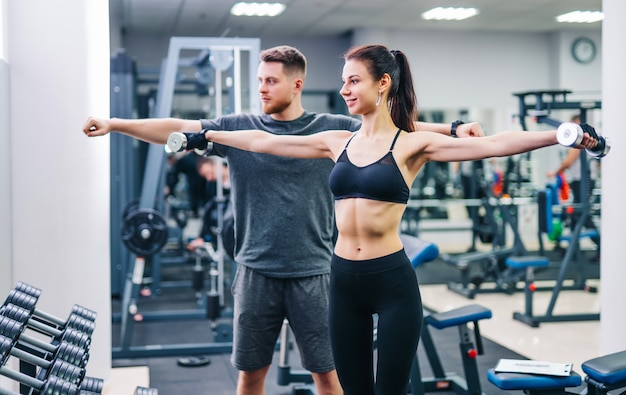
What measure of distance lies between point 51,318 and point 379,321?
3.33ft

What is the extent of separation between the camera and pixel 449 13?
892cm

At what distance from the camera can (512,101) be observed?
10.3 m

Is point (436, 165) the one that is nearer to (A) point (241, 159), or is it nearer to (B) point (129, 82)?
(B) point (129, 82)

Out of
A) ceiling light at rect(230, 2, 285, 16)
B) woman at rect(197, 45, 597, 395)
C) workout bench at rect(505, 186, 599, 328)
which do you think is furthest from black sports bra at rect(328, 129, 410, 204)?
ceiling light at rect(230, 2, 285, 16)

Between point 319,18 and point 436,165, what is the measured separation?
8.08 ft

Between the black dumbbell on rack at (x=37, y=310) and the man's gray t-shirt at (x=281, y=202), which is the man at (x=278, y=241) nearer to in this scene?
the man's gray t-shirt at (x=281, y=202)

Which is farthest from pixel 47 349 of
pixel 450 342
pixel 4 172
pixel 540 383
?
pixel 450 342

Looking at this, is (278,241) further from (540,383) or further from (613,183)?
(613,183)

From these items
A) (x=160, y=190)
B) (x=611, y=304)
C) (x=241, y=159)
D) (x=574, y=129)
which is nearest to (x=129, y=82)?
(x=160, y=190)

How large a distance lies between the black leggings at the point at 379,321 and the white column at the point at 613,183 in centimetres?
192

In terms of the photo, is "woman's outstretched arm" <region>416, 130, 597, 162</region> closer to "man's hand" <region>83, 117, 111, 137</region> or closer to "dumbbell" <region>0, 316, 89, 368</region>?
"man's hand" <region>83, 117, 111, 137</region>

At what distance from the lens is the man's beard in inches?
97.1

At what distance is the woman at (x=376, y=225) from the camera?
204cm

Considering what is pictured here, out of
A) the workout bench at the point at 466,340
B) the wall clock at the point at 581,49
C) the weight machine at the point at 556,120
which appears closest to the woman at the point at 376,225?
the workout bench at the point at 466,340
